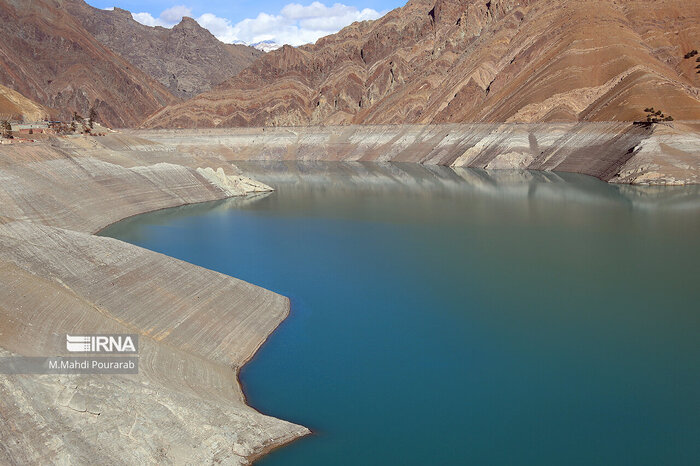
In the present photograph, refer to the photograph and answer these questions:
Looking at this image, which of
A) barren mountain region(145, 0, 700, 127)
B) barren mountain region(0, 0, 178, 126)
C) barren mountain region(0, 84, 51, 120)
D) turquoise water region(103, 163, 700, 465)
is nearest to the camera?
turquoise water region(103, 163, 700, 465)

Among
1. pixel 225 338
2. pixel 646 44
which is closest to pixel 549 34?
pixel 646 44

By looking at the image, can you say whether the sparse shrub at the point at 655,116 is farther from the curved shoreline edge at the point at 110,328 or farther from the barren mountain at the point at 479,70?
the curved shoreline edge at the point at 110,328

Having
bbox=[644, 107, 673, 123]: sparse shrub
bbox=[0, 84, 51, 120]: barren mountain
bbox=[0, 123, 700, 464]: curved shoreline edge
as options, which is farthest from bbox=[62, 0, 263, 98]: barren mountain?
bbox=[0, 123, 700, 464]: curved shoreline edge

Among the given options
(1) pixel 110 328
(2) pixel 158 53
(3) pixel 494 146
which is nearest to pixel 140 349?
(1) pixel 110 328

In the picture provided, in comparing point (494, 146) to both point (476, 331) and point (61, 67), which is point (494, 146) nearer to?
point (476, 331)

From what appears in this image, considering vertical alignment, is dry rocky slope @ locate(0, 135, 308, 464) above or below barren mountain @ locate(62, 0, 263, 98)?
below

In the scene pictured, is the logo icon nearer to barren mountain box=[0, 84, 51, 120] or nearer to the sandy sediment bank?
the sandy sediment bank

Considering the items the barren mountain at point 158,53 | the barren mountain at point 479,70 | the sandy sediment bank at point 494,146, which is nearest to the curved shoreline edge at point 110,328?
the sandy sediment bank at point 494,146
